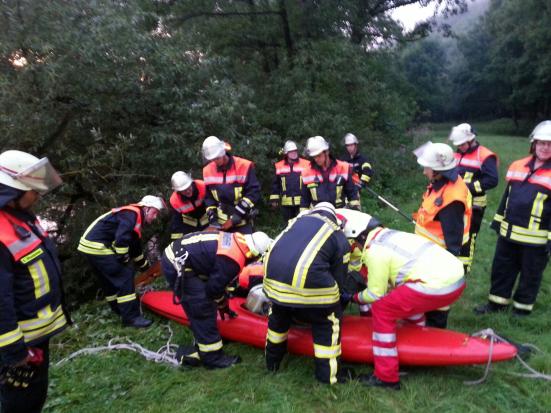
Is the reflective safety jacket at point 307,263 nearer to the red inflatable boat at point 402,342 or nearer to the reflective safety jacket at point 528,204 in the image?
the red inflatable boat at point 402,342

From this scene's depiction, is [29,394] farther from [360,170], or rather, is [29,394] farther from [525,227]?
[360,170]

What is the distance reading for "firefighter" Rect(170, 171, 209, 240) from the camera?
18.8 ft

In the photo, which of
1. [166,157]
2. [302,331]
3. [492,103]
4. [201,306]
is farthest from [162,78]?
[492,103]

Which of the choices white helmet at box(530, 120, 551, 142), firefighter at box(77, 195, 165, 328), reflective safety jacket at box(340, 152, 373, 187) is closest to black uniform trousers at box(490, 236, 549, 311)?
white helmet at box(530, 120, 551, 142)

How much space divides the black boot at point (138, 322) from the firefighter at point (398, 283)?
282cm

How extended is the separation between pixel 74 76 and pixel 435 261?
535 cm

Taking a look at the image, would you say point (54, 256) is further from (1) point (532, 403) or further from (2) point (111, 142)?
(2) point (111, 142)

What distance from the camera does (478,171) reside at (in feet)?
17.2

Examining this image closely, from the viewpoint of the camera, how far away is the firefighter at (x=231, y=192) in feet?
19.0

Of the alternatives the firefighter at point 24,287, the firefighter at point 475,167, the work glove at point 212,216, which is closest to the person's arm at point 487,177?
the firefighter at point 475,167

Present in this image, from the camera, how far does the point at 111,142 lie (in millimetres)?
6945

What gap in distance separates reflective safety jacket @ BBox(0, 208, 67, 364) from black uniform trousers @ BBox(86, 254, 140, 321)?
7.29 ft

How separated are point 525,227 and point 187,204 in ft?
14.1

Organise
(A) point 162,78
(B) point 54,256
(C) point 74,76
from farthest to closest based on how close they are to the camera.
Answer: (A) point 162,78
(C) point 74,76
(B) point 54,256
